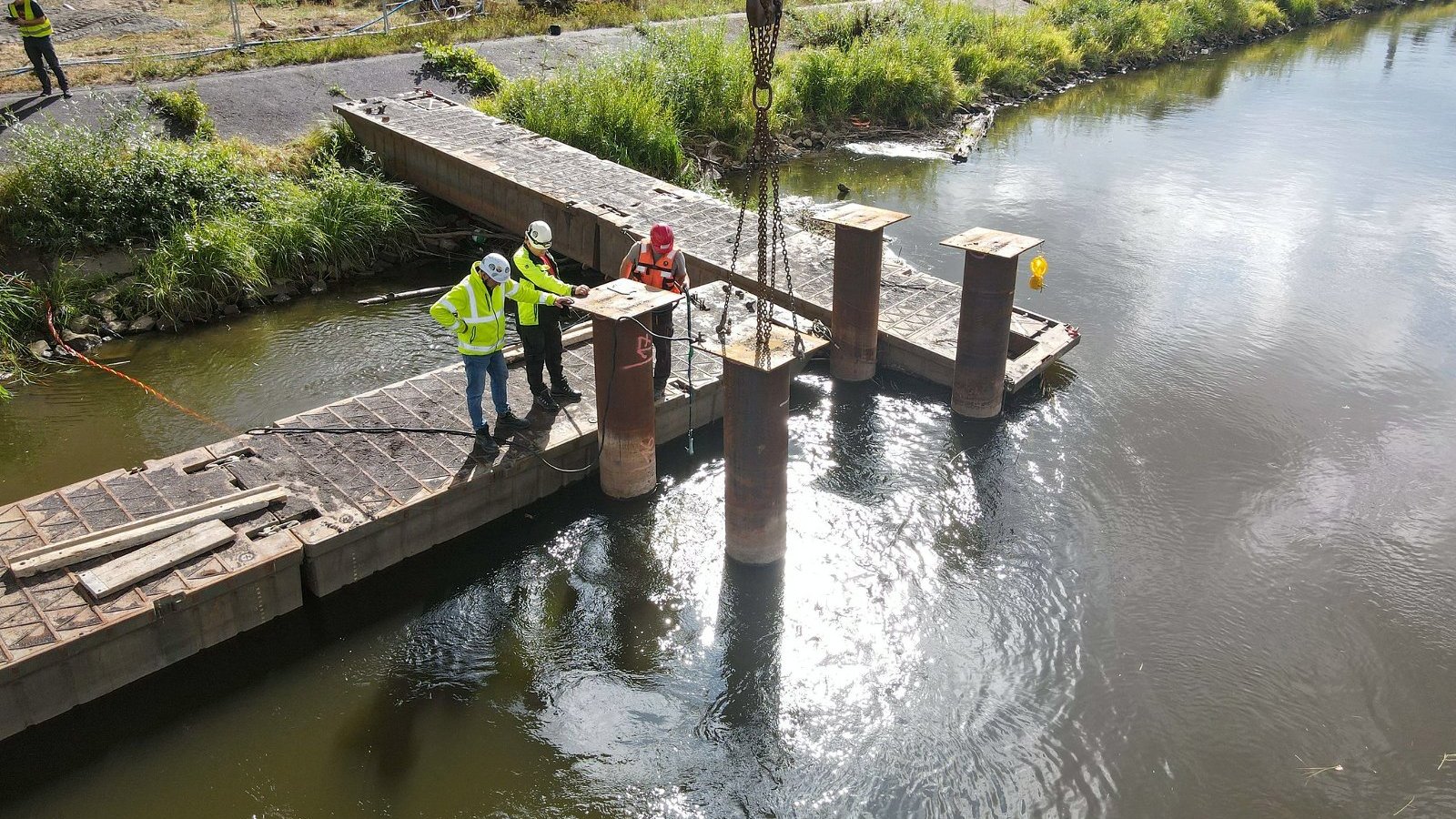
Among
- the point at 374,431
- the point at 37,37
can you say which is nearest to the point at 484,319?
the point at 374,431

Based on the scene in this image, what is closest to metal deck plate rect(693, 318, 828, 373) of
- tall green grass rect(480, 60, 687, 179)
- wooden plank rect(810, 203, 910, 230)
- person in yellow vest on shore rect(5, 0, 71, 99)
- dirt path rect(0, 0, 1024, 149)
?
wooden plank rect(810, 203, 910, 230)

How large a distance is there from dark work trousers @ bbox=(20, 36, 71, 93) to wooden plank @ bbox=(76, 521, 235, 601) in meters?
12.7

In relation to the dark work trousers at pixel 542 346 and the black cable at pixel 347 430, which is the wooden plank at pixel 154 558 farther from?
the dark work trousers at pixel 542 346

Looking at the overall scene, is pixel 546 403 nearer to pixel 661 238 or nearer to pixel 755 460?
pixel 661 238

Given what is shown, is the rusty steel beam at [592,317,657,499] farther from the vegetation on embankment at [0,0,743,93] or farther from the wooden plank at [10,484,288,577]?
the vegetation on embankment at [0,0,743,93]

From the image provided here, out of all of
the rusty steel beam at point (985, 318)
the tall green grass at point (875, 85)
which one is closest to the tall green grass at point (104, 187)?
the rusty steel beam at point (985, 318)

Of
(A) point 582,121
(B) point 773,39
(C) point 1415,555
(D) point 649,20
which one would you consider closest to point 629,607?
(B) point 773,39

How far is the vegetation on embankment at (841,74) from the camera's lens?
17.9 metres

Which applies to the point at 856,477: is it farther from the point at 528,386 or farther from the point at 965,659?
the point at 528,386

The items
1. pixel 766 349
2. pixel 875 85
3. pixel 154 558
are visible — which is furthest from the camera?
pixel 875 85

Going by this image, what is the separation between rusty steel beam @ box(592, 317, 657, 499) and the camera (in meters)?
8.74

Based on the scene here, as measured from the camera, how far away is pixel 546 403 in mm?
9836

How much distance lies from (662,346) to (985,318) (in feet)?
11.0

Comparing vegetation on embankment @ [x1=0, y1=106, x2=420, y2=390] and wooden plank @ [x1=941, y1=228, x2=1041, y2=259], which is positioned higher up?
wooden plank @ [x1=941, y1=228, x2=1041, y2=259]
